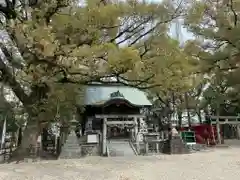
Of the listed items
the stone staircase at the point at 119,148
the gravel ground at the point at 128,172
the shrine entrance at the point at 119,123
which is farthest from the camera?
the shrine entrance at the point at 119,123

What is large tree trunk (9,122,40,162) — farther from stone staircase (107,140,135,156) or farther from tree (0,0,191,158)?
stone staircase (107,140,135,156)

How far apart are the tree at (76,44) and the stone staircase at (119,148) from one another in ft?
11.4

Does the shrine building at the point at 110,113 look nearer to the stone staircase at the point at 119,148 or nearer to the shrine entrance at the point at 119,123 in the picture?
the shrine entrance at the point at 119,123

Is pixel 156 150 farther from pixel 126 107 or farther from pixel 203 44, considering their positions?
pixel 203 44

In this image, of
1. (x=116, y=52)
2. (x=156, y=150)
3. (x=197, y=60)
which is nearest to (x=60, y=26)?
(x=116, y=52)

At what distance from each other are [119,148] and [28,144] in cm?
451

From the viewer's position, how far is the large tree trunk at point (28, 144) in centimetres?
1083

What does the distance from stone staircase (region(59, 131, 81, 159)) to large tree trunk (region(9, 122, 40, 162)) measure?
3.80 feet

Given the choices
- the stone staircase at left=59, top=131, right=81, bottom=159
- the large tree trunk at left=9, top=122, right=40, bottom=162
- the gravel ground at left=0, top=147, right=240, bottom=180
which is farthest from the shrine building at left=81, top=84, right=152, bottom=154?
the gravel ground at left=0, top=147, right=240, bottom=180

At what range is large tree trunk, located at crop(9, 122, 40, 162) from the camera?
10828 mm

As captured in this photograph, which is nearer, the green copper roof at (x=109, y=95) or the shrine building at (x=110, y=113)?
the shrine building at (x=110, y=113)

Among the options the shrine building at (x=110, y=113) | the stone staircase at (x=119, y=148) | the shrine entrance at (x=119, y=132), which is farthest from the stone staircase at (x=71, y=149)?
the shrine entrance at (x=119, y=132)

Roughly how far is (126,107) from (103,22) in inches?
252

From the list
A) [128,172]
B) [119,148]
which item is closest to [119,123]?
[119,148]
